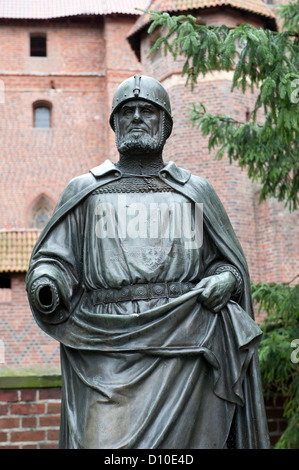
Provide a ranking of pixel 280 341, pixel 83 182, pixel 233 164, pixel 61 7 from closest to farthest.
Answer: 1. pixel 83 182
2. pixel 280 341
3. pixel 233 164
4. pixel 61 7

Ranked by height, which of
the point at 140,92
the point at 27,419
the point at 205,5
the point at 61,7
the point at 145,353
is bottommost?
the point at 27,419

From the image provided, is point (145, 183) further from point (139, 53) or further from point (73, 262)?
point (139, 53)

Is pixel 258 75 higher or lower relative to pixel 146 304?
higher

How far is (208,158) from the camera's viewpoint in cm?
1891

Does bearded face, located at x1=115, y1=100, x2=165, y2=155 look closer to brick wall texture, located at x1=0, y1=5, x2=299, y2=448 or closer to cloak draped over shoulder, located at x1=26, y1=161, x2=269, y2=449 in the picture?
cloak draped over shoulder, located at x1=26, y1=161, x2=269, y2=449

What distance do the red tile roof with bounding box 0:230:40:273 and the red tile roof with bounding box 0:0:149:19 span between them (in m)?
11.0

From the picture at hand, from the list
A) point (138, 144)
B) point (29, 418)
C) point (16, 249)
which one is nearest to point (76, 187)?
point (138, 144)

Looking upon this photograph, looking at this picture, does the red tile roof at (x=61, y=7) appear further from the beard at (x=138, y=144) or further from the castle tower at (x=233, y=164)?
the beard at (x=138, y=144)

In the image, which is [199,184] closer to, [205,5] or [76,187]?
[76,187]

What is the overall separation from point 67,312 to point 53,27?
24058 millimetres

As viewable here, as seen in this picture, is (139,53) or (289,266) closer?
(289,266)

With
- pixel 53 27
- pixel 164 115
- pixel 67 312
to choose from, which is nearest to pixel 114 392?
pixel 67 312

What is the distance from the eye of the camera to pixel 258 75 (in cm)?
873

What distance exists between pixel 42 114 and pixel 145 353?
78.0 ft
